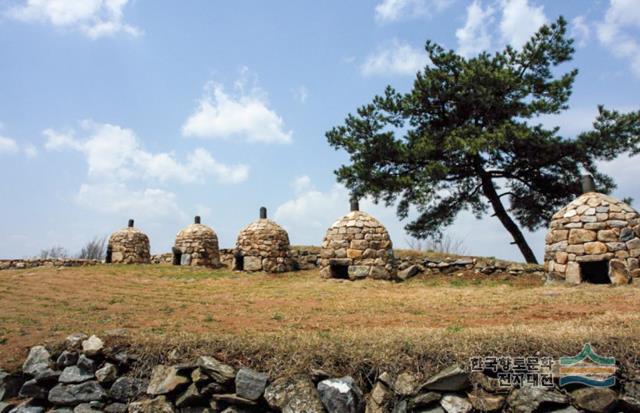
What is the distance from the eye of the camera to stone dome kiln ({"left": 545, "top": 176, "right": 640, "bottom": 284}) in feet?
33.7

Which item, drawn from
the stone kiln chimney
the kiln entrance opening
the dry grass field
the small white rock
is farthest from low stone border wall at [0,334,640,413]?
the stone kiln chimney

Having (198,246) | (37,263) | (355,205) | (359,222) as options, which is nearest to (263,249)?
(355,205)

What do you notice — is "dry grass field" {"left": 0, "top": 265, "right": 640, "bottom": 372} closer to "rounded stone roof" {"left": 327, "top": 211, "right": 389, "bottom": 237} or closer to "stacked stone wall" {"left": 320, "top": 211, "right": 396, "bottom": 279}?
"stacked stone wall" {"left": 320, "top": 211, "right": 396, "bottom": 279}

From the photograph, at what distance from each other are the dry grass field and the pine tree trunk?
129 inches

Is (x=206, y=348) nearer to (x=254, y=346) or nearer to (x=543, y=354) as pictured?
(x=254, y=346)

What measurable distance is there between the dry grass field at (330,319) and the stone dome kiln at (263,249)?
3983 mm

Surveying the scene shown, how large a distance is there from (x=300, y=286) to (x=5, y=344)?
7.24m

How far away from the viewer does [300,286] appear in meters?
12.1

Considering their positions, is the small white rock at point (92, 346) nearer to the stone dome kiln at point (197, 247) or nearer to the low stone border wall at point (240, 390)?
the low stone border wall at point (240, 390)

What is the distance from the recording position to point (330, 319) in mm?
6949

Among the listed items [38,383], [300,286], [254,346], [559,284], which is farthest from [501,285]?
[38,383]
